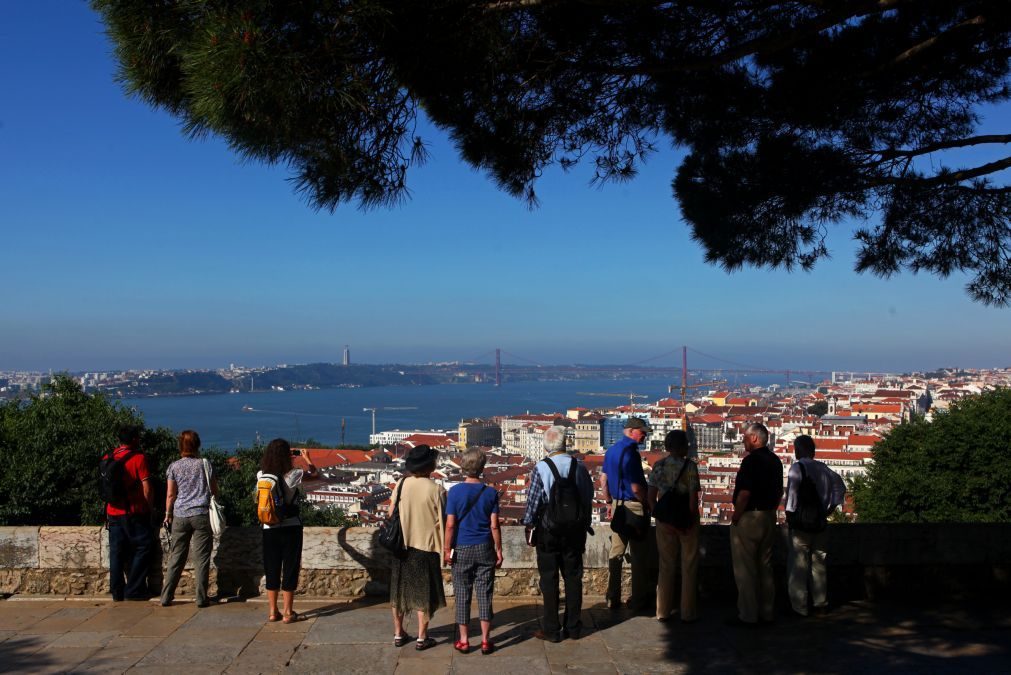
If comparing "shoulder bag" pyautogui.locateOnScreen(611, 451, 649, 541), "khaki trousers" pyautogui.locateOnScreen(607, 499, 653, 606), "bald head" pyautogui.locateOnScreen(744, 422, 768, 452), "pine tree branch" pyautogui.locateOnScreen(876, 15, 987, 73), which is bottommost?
"khaki trousers" pyautogui.locateOnScreen(607, 499, 653, 606)

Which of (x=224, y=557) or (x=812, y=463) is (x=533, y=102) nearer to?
(x=812, y=463)

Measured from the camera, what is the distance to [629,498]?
4703 millimetres

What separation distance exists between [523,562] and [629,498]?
0.81m

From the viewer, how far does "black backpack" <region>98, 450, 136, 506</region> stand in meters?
4.84

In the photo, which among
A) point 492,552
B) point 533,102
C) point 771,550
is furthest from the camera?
point 533,102

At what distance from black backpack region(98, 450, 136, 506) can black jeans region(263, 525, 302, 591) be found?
1.01m

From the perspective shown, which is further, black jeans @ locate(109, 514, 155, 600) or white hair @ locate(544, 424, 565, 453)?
black jeans @ locate(109, 514, 155, 600)

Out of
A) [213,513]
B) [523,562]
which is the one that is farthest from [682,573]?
[213,513]

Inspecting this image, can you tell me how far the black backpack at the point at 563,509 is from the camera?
13.8 feet

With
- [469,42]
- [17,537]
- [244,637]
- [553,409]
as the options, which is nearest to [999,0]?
[469,42]

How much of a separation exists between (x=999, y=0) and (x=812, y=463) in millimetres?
3159

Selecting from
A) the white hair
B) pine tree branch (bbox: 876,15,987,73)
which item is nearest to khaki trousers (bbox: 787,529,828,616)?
the white hair

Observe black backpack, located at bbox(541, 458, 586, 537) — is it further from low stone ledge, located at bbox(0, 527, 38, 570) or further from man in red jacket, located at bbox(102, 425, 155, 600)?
low stone ledge, located at bbox(0, 527, 38, 570)

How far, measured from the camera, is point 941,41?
548cm
